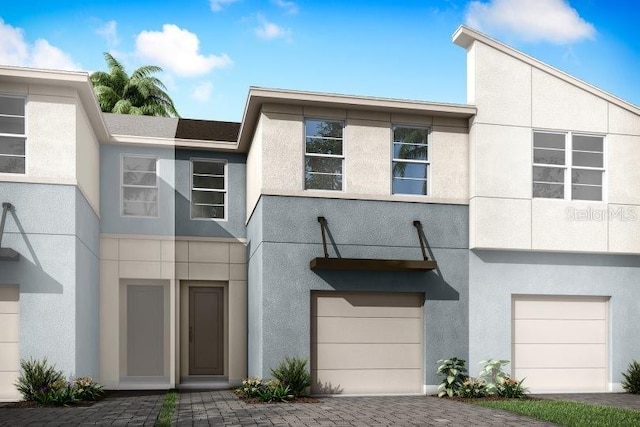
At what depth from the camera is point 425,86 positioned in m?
21.5

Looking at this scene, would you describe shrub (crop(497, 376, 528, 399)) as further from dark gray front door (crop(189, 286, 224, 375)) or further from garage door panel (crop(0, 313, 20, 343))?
garage door panel (crop(0, 313, 20, 343))

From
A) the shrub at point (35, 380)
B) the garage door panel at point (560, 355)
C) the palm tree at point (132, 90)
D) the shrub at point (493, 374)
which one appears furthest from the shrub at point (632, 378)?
the palm tree at point (132, 90)

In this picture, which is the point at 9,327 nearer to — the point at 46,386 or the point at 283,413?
the point at 46,386

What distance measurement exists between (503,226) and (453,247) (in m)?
1.24

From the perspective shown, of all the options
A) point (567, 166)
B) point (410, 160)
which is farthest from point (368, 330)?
point (567, 166)

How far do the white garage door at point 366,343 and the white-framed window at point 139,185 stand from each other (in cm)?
590

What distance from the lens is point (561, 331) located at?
16453 mm

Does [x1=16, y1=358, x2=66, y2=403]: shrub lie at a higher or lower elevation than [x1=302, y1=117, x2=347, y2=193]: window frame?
lower

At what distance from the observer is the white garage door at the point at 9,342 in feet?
46.0

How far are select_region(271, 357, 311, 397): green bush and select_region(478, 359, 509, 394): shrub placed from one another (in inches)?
155

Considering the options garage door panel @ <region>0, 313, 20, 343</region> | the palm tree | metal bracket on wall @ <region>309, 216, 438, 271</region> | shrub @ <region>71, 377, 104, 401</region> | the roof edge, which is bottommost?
shrub @ <region>71, 377, 104, 401</region>

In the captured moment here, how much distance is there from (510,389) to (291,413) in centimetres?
534

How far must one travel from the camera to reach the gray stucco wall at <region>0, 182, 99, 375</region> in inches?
555

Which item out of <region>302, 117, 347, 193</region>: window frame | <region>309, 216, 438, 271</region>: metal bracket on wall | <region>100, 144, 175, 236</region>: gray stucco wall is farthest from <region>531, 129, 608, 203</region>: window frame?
<region>100, 144, 175, 236</region>: gray stucco wall
